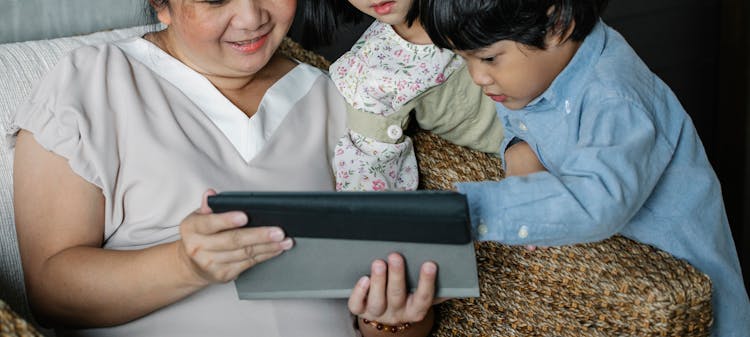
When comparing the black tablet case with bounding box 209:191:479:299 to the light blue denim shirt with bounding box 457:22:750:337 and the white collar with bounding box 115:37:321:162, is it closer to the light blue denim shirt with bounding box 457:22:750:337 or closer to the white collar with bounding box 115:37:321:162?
the light blue denim shirt with bounding box 457:22:750:337

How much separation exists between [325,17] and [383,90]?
7.8 inches

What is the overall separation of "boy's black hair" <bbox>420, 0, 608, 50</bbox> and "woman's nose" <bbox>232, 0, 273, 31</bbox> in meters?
0.27

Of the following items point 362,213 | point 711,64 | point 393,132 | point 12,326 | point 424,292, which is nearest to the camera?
point 12,326

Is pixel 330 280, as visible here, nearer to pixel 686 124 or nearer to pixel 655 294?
pixel 655 294

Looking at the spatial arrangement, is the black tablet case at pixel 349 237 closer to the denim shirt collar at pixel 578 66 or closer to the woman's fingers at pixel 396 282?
the woman's fingers at pixel 396 282

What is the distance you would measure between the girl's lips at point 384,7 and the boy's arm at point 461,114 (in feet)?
0.52

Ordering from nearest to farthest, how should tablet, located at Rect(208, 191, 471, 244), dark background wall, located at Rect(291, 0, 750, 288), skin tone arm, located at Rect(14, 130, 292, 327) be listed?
tablet, located at Rect(208, 191, 471, 244) → skin tone arm, located at Rect(14, 130, 292, 327) → dark background wall, located at Rect(291, 0, 750, 288)

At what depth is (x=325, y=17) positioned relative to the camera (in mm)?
1573

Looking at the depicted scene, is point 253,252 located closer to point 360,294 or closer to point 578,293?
point 360,294

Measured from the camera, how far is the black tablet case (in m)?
1.05

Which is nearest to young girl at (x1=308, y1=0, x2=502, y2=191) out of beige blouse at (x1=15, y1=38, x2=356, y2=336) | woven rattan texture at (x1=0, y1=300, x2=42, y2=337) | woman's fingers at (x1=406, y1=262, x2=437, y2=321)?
beige blouse at (x1=15, y1=38, x2=356, y2=336)

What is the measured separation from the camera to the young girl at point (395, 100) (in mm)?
1462

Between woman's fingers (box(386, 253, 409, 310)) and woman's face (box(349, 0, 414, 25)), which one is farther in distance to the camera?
woman's face (box(349, 0, 414, 25))

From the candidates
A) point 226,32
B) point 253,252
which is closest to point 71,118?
point 226,32
